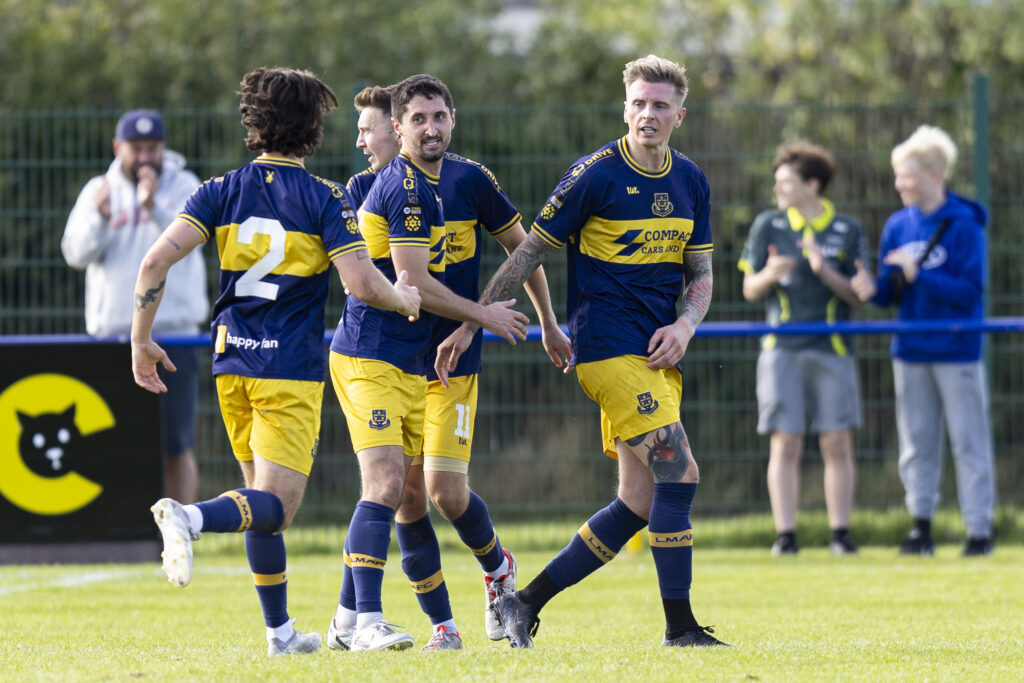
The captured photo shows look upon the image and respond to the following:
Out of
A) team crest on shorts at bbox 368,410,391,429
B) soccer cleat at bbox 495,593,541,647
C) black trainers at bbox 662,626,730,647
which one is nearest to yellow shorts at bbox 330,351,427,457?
team crest on shorts at bbox 368,410,391,429

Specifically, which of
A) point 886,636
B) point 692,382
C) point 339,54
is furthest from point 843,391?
point 339,54

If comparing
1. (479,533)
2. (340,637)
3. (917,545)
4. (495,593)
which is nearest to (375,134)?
(479,533)

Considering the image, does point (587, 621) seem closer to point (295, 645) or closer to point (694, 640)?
point (694, 640)

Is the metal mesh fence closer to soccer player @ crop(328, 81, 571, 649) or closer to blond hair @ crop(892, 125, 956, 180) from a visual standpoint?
blond hair @ crop(892, 125, 956, 180)

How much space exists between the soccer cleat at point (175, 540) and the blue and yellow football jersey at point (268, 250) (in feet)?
2.06

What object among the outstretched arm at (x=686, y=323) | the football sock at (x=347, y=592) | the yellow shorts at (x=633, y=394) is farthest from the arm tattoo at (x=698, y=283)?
the football sock at (x=347, y=592)

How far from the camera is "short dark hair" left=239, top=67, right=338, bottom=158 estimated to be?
540 centimetres

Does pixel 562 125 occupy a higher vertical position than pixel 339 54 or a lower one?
lower

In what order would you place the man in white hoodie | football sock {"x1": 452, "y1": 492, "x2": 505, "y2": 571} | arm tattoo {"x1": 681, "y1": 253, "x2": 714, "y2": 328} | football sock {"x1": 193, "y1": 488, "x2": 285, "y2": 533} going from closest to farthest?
football sock {"x1": 193, "y1": 488, "x2": 285, "y2": 533}
arm tattoo {"x1": 681, "y1": 253, "x2": 714, "y2": 328}
football sock {"x1": 452, "y1": 492, "x2": 505, "y2": 571}
the man in white hoodie

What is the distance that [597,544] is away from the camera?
19.5ft

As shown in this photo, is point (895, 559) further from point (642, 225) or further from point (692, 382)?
point (642, 225)

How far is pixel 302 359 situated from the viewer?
5.39 m

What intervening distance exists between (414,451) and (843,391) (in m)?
4.82

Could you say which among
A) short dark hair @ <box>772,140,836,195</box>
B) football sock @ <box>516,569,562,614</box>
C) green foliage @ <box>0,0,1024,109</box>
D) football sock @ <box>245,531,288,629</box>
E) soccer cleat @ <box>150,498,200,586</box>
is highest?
green foliage @ <box>0,0,1024,109</box>
